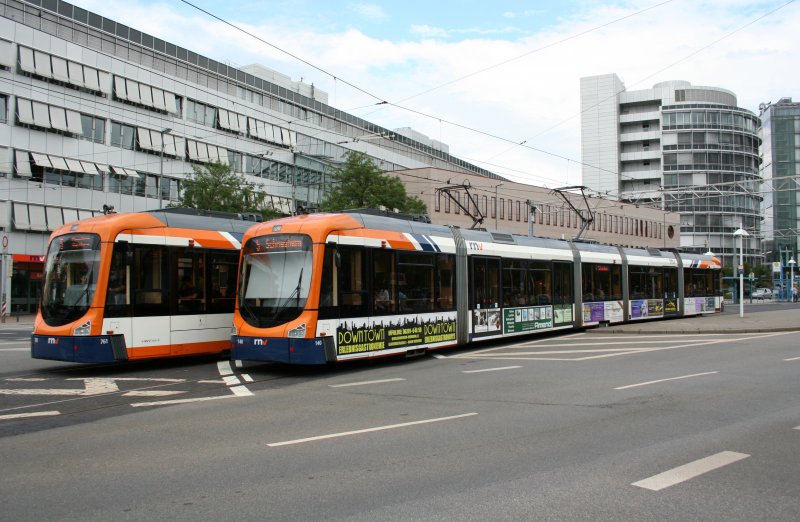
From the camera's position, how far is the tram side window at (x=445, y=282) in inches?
661

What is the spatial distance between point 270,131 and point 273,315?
45663 mm

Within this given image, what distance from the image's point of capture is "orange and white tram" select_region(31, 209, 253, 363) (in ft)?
45.0

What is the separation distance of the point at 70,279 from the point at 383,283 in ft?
21.0

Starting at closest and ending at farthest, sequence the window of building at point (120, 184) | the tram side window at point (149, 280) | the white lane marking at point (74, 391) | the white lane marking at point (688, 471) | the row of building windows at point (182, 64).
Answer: the white lane marking at point (688, 471) < the white lane marking at point (74, 391) < the tram side window at point (149, 280) < the row of building windows at point (182, 64) < the window of building at point (120, 184)

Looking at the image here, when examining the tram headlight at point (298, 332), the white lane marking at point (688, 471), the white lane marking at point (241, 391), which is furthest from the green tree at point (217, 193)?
the white lane marking at point (688, 471)

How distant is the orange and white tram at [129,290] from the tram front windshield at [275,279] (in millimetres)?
1644

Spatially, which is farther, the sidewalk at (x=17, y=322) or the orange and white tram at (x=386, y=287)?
the sidewalk at (x=17, y=322)

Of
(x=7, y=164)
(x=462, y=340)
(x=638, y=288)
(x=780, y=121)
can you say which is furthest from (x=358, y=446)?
(x=780, y=121)

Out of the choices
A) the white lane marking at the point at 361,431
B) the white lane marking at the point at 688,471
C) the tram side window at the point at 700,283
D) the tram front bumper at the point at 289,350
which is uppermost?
the tram side window at the point at 700,283

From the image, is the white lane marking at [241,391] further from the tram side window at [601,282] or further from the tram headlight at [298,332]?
the tram side window at [601,282]

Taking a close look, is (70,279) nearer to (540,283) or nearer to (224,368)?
(224,368)

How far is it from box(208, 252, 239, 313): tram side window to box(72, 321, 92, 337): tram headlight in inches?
111

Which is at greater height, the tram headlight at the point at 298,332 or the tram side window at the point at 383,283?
the tram side window at the point at 383,283

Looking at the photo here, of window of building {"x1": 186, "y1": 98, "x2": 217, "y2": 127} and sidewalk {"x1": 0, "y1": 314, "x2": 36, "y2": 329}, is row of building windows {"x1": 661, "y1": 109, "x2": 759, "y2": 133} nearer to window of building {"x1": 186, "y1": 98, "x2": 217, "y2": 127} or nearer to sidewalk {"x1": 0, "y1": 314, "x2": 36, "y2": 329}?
window of building {"x1": 186, "y1": 98, "x2": 217, "y2": 127}
